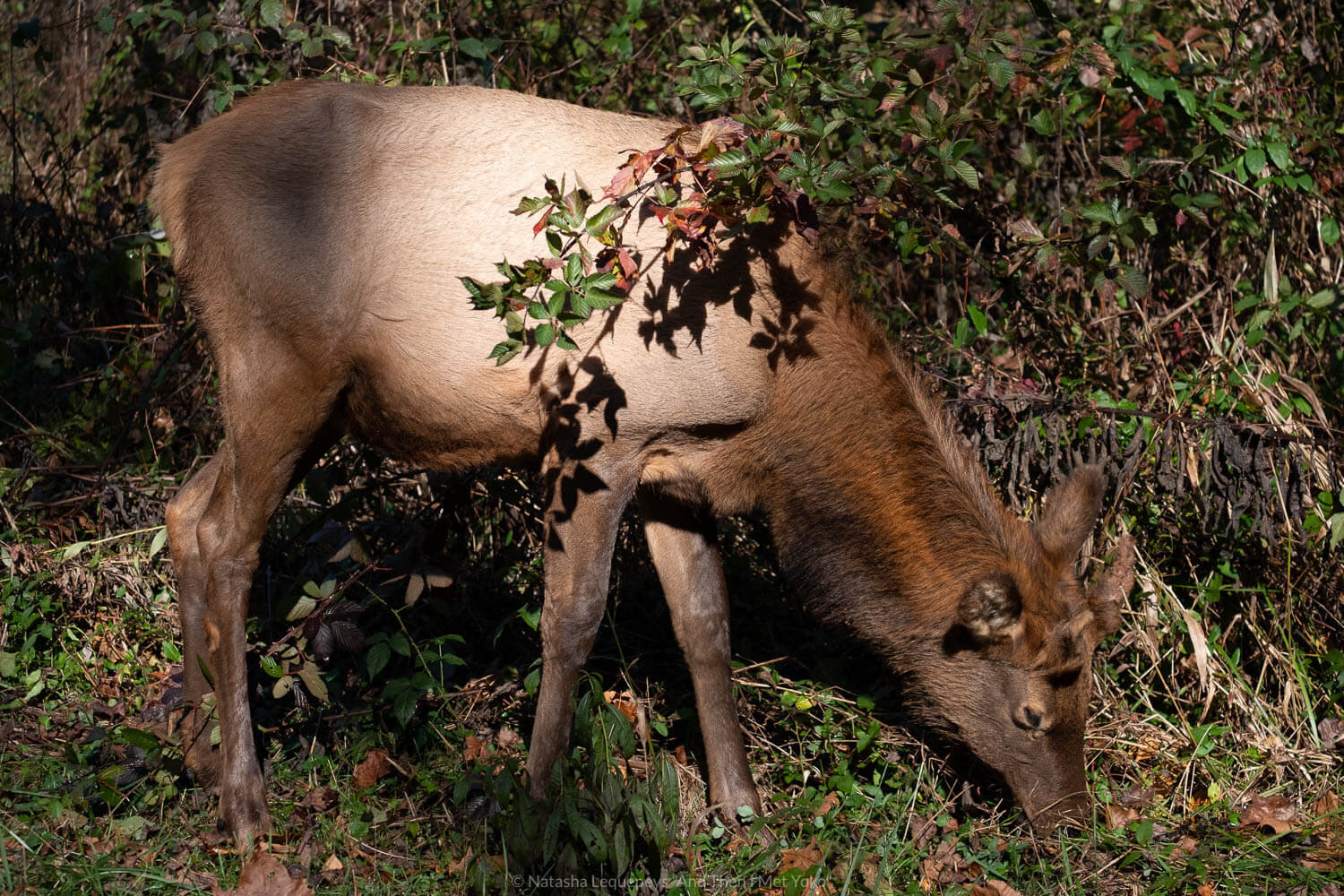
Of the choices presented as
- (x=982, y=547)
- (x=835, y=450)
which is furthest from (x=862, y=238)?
(x=982, y=547)

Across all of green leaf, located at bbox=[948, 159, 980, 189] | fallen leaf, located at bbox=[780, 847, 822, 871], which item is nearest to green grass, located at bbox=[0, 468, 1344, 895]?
fallen leaf, located at bbox=[780, 847, 822, 871]

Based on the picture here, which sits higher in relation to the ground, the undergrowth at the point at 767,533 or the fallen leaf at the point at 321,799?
the undergrowth at the point at 767,533

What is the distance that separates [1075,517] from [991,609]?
526mm

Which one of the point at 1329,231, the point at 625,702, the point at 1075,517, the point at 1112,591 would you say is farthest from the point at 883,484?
the point at 1329,231

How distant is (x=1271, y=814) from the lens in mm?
4352

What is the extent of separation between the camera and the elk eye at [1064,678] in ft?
13.3

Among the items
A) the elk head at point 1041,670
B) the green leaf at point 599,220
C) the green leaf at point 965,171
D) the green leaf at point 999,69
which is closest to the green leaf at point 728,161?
the green leaf at point 599,220

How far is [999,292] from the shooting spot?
5.32 metres

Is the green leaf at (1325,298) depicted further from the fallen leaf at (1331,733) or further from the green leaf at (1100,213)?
the fallen leaf at (1331,733)

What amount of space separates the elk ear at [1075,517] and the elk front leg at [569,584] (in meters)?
1.43

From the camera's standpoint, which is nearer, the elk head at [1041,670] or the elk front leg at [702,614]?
the elk head at [1041,670]

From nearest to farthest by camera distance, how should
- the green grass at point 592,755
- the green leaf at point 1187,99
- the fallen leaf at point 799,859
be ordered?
the green grass at point 592,755 → the fallen leaf at point 799,859 → the green leaf at point 1187,99

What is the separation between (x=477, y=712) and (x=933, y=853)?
1.80 metres

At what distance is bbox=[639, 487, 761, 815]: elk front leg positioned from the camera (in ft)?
14.7
